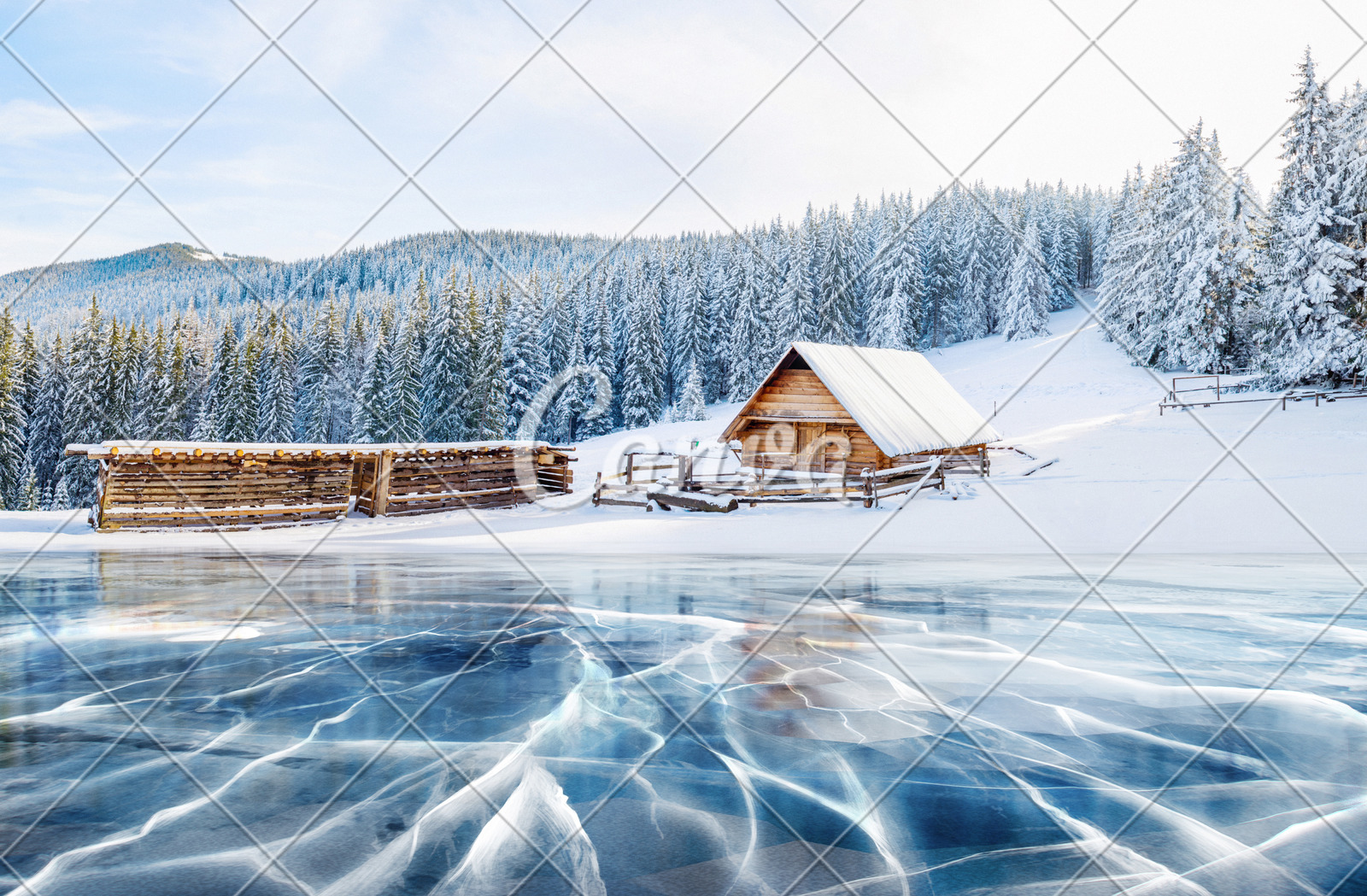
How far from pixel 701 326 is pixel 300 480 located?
141 feet

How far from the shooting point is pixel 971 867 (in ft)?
9.96

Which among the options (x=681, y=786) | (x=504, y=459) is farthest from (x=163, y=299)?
(x=681, y=786)

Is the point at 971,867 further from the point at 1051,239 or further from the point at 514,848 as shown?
the point at 1051,239

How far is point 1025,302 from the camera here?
65000mm

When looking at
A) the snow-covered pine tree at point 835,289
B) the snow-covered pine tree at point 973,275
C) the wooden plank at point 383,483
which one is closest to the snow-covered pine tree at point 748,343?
the snow-covered pine tree at point 835,289

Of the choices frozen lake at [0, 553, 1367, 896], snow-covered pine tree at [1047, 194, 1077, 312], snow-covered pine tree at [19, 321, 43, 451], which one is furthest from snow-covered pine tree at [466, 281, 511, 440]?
snow-covered pine tree at [1047, 194, 1077, 312]

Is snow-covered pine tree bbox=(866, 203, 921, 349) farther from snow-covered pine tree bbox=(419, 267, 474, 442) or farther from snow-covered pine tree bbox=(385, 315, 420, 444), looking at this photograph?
snow-covered pine tree bbox=(385, 315, 420, 444)

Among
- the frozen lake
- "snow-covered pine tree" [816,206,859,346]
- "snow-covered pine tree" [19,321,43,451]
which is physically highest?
"snow-covered pine tree" [816,206,859,346]

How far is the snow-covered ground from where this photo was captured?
46.1ft

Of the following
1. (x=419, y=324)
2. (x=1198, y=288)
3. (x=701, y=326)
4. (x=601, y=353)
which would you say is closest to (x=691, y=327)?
(x=701, y=326)

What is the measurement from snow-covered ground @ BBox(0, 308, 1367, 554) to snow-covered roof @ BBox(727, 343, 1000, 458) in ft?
6.45

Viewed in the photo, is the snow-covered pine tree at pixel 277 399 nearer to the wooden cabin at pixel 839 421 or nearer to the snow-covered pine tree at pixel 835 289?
the wooden cabin at pixel 839 421

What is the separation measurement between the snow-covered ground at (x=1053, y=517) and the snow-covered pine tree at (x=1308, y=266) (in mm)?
2538

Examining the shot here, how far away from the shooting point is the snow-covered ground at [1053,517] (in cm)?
1404
